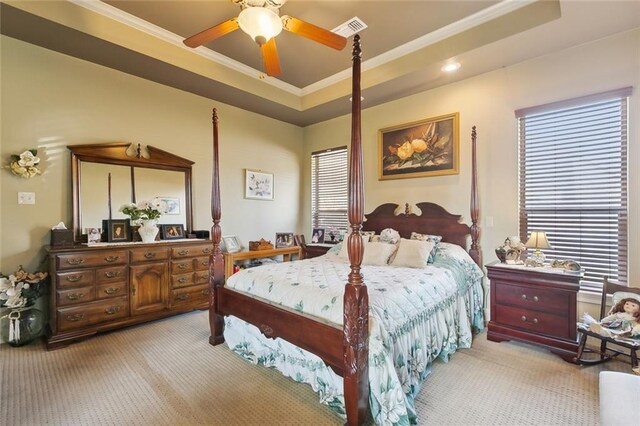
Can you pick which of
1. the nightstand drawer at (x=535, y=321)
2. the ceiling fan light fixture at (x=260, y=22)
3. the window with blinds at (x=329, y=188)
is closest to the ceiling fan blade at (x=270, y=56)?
the ceiling fan light fixture at (x=260, y=22)

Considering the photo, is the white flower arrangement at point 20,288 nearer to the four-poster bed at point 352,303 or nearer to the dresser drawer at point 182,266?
the dresser drawer at point 182,266

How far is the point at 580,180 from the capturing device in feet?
9.54

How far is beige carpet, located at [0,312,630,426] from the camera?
1839mm

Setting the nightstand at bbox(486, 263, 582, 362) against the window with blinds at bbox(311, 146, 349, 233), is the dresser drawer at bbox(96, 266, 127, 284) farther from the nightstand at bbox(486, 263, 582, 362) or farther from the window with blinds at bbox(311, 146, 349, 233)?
the nightstand at bbox(486, 263, 582, 362)

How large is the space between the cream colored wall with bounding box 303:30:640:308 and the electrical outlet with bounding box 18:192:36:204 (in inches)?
160

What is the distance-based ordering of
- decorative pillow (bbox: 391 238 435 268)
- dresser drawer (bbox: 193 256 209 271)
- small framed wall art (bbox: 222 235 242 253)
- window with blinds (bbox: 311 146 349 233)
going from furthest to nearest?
window with blinds (bbox: 311 146 349 233), small framed wall art (bbox: 222 235 242 253), dresser drawer (bbox: 193 256 209 271), decorative pillow (bbox: 391 238 435 268)

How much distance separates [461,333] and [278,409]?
1.87 metres

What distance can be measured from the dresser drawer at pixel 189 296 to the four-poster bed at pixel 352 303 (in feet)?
3.07

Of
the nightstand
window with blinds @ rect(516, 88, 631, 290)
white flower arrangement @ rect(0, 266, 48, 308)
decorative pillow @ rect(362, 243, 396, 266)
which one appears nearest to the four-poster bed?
decorative pillow @ rect(362, 243, 396, 266)

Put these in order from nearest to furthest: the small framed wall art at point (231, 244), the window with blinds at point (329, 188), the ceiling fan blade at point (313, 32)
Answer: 1. the ceiling fan blade at point (313, 32)
2. the small framed wall art at point (231, 244)
3. the window with blinds at point (329, 188)

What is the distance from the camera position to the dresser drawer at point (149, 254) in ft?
10.6

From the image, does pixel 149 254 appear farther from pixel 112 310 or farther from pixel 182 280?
pixel 112 310

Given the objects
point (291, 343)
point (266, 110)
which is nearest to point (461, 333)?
point (291, 343)

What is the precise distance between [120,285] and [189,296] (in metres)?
0.78
